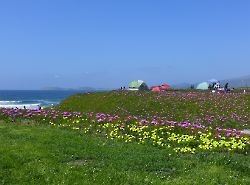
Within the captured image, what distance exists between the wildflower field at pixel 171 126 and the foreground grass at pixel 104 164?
0.23 feet

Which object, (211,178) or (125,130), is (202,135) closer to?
(125,130)

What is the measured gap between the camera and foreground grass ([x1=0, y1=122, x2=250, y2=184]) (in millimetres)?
12243

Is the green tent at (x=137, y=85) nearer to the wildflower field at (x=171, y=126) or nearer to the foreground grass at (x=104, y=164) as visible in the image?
the wildflower field at (x=171, y=126)

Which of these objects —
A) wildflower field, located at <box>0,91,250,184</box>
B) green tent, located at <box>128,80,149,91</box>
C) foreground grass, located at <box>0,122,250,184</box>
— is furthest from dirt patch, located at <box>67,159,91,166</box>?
green tent, located at <box>128,80,149,91</box>

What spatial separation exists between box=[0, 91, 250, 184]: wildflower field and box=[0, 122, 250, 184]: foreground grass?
7cm

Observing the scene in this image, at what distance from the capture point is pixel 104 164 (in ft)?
46.1

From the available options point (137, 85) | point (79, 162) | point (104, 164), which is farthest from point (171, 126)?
point (137, 85)

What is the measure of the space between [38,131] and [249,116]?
768 inches

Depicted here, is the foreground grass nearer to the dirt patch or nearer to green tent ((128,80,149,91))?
the dirt patch

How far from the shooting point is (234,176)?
1302cm

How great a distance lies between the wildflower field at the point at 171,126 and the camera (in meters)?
14.8

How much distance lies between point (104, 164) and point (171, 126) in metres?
9.22

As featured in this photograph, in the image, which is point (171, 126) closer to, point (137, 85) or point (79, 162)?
point (79, 162)

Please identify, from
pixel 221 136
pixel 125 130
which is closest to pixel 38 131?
pixel 125 130
